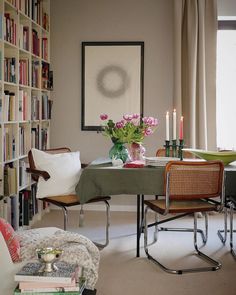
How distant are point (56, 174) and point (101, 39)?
7.49 feet

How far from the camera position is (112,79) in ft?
18.9

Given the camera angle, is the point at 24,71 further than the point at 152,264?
Yes

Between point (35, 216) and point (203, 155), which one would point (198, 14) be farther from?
point (35, 216)

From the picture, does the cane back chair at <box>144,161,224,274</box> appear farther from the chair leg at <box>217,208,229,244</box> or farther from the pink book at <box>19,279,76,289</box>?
the pink book at <box>19,279,76,289</box>

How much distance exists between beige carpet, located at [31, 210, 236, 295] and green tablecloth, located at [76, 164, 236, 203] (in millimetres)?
566

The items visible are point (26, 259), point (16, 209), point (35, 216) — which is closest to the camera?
point (26, 259)

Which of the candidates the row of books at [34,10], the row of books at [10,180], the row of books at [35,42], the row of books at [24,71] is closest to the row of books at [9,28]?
the row of books at [34,10]

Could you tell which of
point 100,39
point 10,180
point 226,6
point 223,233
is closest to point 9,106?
point 10,180

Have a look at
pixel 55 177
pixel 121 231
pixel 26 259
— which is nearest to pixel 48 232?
pixel 26 259

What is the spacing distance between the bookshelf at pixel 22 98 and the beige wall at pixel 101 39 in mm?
198

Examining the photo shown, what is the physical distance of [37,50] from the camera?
17.2 ft

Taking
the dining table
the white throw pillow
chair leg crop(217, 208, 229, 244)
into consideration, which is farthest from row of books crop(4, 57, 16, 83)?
chair leg crop(217, 208, 229, 244)

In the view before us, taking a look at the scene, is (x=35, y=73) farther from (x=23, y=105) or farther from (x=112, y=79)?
(x=112, y=79)

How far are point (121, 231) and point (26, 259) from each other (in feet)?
7.98
